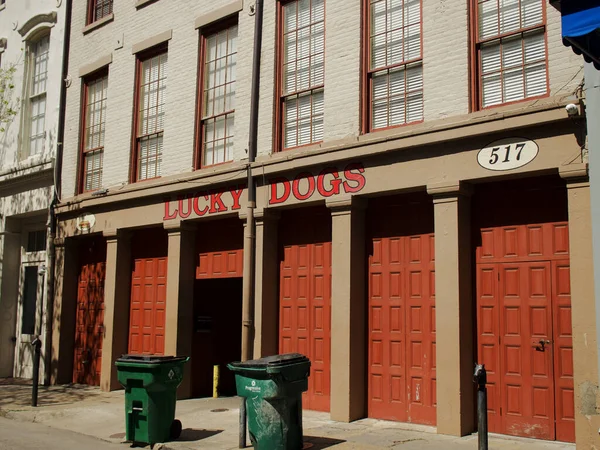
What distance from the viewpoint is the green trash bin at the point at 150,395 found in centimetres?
960

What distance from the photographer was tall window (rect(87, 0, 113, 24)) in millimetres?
17031

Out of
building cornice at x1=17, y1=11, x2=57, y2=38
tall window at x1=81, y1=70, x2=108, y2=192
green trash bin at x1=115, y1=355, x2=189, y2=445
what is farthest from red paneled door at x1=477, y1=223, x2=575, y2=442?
building cornice at x1=17, y1=11, x2=57, y2=38

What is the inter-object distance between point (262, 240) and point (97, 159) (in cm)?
642

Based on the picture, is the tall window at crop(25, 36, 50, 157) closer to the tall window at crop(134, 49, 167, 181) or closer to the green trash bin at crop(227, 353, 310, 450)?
the tall window at crop(134, 49, 167, 181)

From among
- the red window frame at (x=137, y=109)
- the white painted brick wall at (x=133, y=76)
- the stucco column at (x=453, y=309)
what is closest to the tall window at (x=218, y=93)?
the white painted brick wall at (x=133, y=76)

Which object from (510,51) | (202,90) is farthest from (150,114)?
(510,51)

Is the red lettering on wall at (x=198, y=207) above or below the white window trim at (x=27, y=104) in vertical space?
below

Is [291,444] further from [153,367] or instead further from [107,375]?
[107,375]

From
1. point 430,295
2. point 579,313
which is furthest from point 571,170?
point 430,295

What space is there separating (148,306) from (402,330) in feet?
21.9

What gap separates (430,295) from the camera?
10.4 meters

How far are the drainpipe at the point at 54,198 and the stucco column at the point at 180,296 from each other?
14.6ft

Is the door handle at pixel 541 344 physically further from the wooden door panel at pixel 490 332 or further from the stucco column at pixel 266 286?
the stucco column at pixel 266 286

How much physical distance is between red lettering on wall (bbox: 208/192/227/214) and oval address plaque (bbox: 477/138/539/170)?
5.45 m
